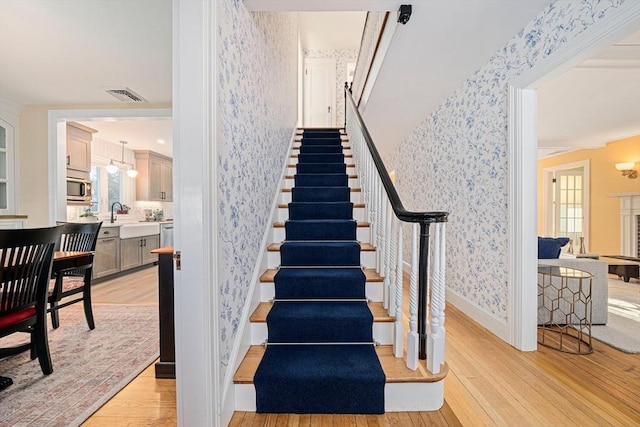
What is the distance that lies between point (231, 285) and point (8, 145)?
452 centimetres

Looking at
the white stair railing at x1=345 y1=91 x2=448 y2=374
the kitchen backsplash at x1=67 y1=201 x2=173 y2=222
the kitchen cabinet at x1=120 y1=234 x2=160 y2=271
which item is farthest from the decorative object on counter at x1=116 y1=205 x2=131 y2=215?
the white stair railing at x1=345 y1=91 x2=448 y2=374

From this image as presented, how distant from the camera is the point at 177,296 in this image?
1.27 meters

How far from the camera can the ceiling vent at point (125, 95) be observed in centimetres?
368

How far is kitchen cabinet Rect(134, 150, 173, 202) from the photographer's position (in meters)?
6.68

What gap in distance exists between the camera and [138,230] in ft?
17.9

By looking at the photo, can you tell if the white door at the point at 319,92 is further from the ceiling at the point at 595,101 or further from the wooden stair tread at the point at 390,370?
the wooden stair tread at the point at 390,370

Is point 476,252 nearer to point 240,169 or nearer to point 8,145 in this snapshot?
point 240,169

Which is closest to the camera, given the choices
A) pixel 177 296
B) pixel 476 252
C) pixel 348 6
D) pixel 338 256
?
pixel 177 296

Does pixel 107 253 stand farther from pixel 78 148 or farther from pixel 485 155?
pixel 485 155

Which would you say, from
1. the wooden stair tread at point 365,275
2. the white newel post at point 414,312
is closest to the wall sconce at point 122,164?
the wooden stair tread at point 365,275

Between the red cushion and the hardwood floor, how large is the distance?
2.44 ft

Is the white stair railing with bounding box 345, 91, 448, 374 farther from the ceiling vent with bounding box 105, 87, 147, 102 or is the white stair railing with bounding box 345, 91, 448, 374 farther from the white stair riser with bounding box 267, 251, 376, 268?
the ceiling vent with bounding box 105, 87, 147, 102

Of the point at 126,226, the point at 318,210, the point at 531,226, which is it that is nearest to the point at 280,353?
the point at 318,210

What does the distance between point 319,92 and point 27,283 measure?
622 centimetres
